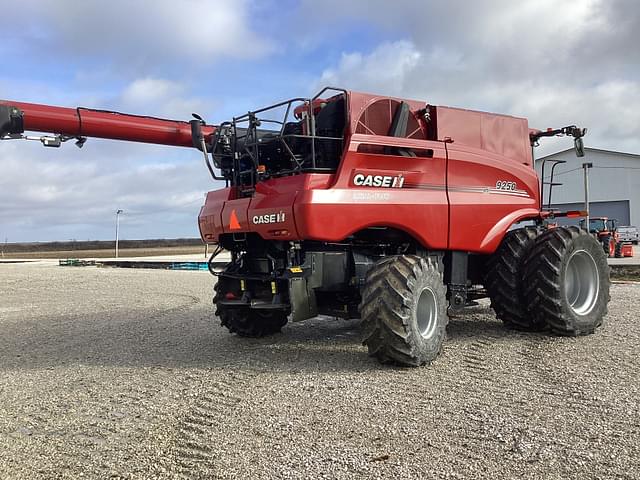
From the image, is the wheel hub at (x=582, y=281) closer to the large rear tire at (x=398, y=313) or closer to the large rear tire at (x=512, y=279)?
the large rear tire at (x=512, y=279)

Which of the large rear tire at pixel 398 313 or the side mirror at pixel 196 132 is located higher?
the side mirror at pixel 196 132

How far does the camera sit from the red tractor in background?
90.5 feet

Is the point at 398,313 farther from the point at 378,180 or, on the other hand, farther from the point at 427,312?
the point at 378,180

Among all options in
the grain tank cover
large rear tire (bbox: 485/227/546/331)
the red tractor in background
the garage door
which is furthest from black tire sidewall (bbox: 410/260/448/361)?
the garage door

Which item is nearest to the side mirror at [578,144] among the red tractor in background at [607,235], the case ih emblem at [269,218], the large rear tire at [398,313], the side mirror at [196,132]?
the large rear tire at [398,313]

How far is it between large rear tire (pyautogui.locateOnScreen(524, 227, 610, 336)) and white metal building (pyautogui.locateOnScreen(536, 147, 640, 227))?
41.3m

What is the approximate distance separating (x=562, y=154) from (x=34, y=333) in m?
44.0

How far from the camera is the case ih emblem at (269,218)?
6.66 metres

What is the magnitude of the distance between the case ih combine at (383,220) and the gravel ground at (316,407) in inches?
23.1

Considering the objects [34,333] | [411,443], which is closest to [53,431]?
[411,443]

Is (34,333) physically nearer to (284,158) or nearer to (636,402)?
(284,158)

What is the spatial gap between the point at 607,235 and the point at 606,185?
932 inches

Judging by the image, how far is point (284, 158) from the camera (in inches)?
295

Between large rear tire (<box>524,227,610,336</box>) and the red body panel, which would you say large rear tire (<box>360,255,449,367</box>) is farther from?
large rear tire (<box>524,227,610,336</box>)
